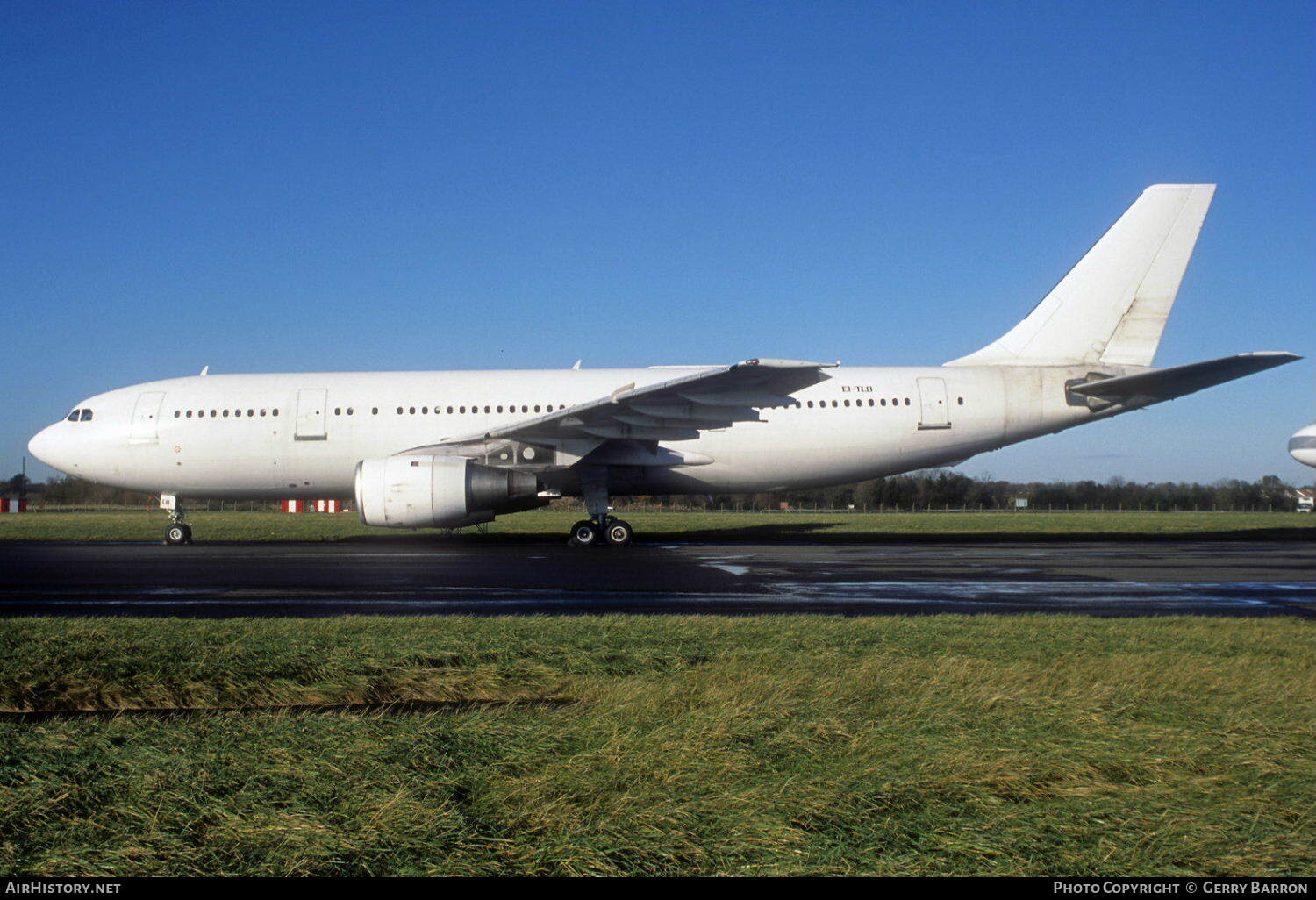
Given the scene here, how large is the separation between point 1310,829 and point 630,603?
6.23m

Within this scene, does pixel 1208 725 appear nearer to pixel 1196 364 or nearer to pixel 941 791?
pixel 941 791

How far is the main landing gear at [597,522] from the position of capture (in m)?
17.0

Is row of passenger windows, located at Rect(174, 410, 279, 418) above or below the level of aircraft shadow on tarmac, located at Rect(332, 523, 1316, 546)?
above

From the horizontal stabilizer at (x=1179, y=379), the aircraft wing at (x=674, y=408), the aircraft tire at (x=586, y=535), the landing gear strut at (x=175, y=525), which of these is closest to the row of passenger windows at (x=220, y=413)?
the landing gear strut at (x=175, y=525)

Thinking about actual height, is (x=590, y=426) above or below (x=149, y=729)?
above

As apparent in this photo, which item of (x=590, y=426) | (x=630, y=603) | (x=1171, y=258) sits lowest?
(x=630, y=603)

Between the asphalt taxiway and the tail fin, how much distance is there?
→ 432 cm

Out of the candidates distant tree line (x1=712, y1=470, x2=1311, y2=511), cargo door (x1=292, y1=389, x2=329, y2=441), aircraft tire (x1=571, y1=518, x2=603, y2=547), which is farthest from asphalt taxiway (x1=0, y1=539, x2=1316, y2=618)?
distant tree line (x1=712, y1=470, x2=1311, y2=511)

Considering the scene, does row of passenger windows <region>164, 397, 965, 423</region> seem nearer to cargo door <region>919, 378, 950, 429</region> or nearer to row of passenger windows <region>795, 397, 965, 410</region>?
row of passenger windows <region>795, 397, 965, 410</region>

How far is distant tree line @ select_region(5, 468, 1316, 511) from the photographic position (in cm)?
6253

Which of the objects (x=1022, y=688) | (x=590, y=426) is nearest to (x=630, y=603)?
(x=1022, y=688)

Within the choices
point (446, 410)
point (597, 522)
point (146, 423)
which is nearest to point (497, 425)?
point (446, 410)

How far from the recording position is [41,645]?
18.1ft
